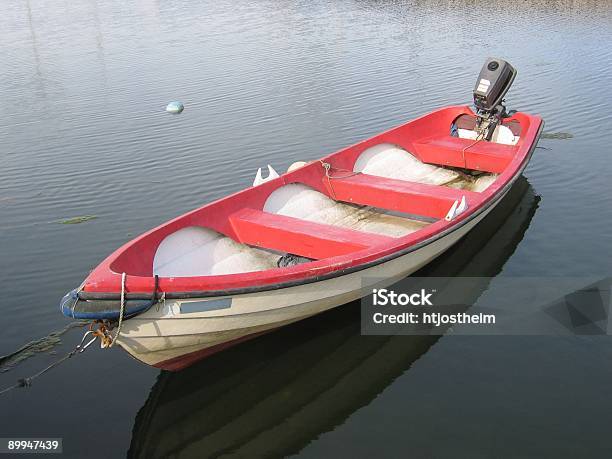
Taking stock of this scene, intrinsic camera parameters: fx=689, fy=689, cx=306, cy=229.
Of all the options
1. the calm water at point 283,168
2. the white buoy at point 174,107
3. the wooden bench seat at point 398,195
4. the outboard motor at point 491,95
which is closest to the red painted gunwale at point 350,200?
the wooden bench seat at point 398,195

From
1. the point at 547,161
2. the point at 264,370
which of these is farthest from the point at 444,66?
the point at 264,370

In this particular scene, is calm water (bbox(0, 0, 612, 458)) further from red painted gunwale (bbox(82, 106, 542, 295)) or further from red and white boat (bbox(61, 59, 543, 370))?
red painted gunwale (bbox(82, 106, 542, 295))

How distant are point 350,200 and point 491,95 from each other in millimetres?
4434

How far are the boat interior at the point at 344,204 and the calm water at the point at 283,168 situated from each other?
99cm

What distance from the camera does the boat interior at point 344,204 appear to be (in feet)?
26.8

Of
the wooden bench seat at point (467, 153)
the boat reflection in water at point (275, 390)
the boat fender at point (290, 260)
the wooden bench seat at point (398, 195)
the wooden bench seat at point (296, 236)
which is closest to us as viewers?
the boat reflection in water at point (275, 390)

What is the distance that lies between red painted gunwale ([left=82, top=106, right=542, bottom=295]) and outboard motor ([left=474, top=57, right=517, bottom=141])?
14.7 inches

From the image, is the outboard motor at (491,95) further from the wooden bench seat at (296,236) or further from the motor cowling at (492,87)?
the wooden bench seat at (296,236)

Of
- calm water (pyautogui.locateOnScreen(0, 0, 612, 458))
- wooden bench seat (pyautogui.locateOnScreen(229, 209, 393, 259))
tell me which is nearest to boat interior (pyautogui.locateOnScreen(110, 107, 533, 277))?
wooden bench seat (pyautogui.locateOnScreen(229, 209, 393, 259))

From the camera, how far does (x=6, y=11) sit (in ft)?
115

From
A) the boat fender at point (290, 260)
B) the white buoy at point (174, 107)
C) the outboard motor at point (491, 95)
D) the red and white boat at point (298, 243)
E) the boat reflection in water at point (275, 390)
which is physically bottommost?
the boat reflection in water at point (275, 390)

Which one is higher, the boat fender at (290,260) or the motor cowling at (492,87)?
the motor cowling at (492,87)

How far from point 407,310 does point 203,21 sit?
24.8 meters

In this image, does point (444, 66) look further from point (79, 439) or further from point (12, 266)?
point (79, 439)
